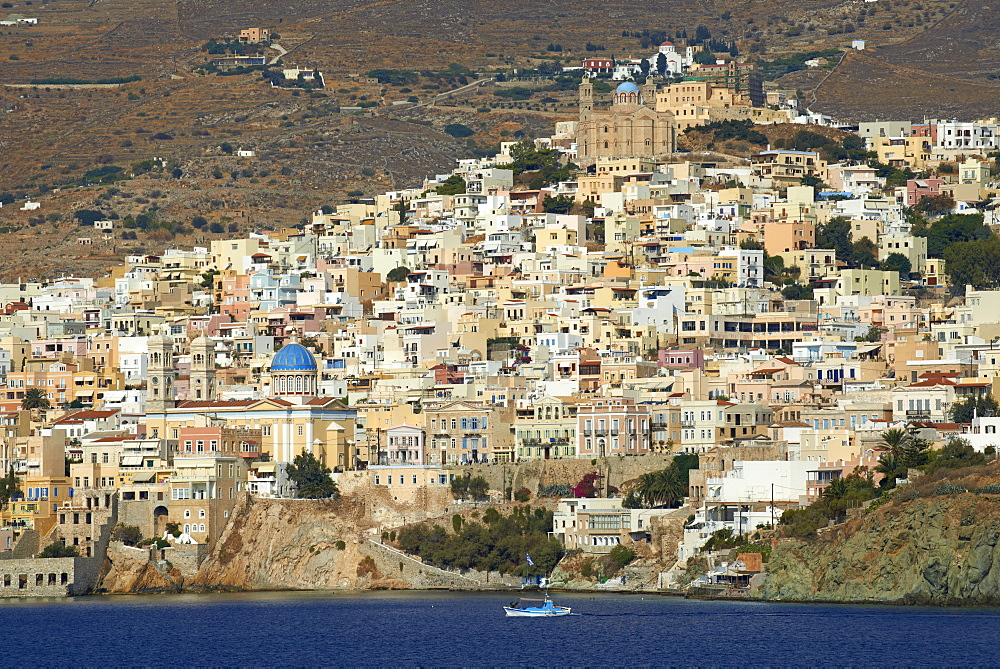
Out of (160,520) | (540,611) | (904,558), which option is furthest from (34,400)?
(904,558)

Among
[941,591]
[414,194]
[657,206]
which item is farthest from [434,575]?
[414,194]

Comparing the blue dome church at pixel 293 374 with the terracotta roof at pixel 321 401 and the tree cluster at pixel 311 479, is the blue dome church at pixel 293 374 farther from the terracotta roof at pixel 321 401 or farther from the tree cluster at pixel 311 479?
the tree cluster at pixel 311 479

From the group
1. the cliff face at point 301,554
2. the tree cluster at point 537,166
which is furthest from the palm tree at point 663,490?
the tree cluster at point 537,166

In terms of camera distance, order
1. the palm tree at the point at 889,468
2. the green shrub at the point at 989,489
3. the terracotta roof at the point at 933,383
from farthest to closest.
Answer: the terracotta roof at the point at 933,383 → the palm tree at the point at 889,468 → the green shrub at the point at 989,489

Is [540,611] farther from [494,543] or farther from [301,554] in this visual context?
[301,554]

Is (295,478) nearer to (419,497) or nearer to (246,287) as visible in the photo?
(419,497)

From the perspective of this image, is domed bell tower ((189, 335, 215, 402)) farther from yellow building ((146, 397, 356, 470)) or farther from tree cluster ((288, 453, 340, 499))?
tree cluster ((288, 453, 340, 499))
